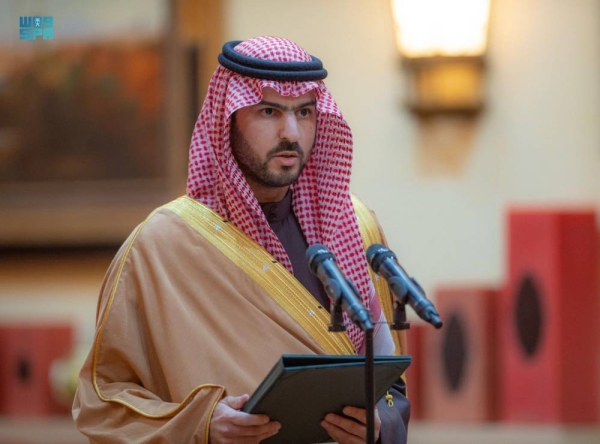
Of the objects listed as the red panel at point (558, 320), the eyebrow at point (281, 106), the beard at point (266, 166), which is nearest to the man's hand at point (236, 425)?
the beard at point (266, 166)

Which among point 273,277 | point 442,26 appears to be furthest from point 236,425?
point 442,26

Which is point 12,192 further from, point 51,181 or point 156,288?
point 156,288

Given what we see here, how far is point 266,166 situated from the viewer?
2.99 m

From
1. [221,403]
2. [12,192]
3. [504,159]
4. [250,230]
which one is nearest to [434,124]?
[504,159]

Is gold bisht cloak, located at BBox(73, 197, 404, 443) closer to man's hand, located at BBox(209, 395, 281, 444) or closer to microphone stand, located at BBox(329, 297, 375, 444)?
man's hand, located at BBox(209, 395, 281, 444)

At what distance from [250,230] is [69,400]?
3.47 m

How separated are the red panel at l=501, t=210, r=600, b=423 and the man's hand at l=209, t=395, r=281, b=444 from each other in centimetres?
305

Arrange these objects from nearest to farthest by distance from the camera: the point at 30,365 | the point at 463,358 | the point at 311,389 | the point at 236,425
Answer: the point at 311,389 → the point at 236,425 → the point at 463,358 → the point at 30,365

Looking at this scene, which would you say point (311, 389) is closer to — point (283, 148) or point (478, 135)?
point (283, 148)

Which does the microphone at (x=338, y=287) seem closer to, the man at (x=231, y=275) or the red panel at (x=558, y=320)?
the man at (x=231, y=275)

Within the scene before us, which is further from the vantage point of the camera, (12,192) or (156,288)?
(12,192)

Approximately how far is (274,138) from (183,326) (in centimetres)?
51

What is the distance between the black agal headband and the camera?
2.98 metres

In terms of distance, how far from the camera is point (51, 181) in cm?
640
